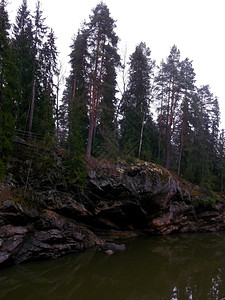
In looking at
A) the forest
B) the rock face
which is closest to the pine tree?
the forest

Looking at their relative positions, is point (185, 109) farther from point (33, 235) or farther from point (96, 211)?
point (33, 235)

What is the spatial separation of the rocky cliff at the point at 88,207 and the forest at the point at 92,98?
1.35m

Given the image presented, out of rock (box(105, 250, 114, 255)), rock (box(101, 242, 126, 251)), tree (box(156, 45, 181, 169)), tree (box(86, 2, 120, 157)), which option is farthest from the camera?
tree (box(156, 45, 181, 169))

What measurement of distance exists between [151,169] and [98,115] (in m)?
7.09

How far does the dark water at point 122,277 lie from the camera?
8055 mm

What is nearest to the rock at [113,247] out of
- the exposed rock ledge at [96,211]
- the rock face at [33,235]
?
the exposed rock ledge at [96,211]

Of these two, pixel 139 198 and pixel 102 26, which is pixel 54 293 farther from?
pixel 102 26

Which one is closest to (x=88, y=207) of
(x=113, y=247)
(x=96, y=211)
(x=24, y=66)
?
(x=96, y=211)

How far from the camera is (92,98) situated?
60.1ft

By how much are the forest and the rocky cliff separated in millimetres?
1346

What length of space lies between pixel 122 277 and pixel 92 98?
1402cm

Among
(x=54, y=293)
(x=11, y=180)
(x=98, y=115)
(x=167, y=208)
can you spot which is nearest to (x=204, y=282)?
(x=54, y=293)

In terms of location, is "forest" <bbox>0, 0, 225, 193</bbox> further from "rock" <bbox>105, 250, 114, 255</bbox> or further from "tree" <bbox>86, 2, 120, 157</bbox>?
"rock" <bbox>105, 250, 114, 255</bbox>

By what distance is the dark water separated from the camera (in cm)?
805
